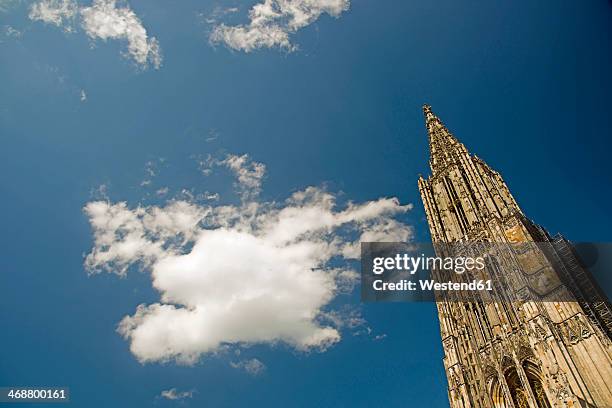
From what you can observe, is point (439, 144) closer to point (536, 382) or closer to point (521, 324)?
point (521, 324)

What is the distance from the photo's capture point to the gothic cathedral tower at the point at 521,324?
25.2 metres

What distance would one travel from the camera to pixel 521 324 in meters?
29.8

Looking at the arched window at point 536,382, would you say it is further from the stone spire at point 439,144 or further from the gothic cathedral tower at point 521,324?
the stone spire at point 439,144

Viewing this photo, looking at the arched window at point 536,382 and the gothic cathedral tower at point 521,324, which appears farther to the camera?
the arched window at point 536,382

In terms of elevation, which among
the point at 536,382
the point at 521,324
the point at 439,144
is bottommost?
the point at 536,382

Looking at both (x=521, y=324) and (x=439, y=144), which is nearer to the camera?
(x=521, y=324)

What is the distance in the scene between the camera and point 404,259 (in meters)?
33.2

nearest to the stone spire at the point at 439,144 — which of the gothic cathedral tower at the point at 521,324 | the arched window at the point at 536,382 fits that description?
the gothic cathedral tower at the point at 521,324

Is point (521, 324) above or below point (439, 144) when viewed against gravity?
below

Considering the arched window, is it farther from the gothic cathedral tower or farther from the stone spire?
the stone spire

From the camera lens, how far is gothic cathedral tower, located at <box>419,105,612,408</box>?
25.2m

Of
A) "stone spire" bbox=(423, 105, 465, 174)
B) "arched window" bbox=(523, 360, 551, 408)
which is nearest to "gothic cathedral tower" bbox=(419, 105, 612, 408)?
"arched window" bbox=(523, 360, 551, 408)

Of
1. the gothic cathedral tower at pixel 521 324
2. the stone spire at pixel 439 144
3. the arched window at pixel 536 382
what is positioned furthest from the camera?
the stone spire at pixel 439 144

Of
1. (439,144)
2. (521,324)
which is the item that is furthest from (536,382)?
(439,144)
